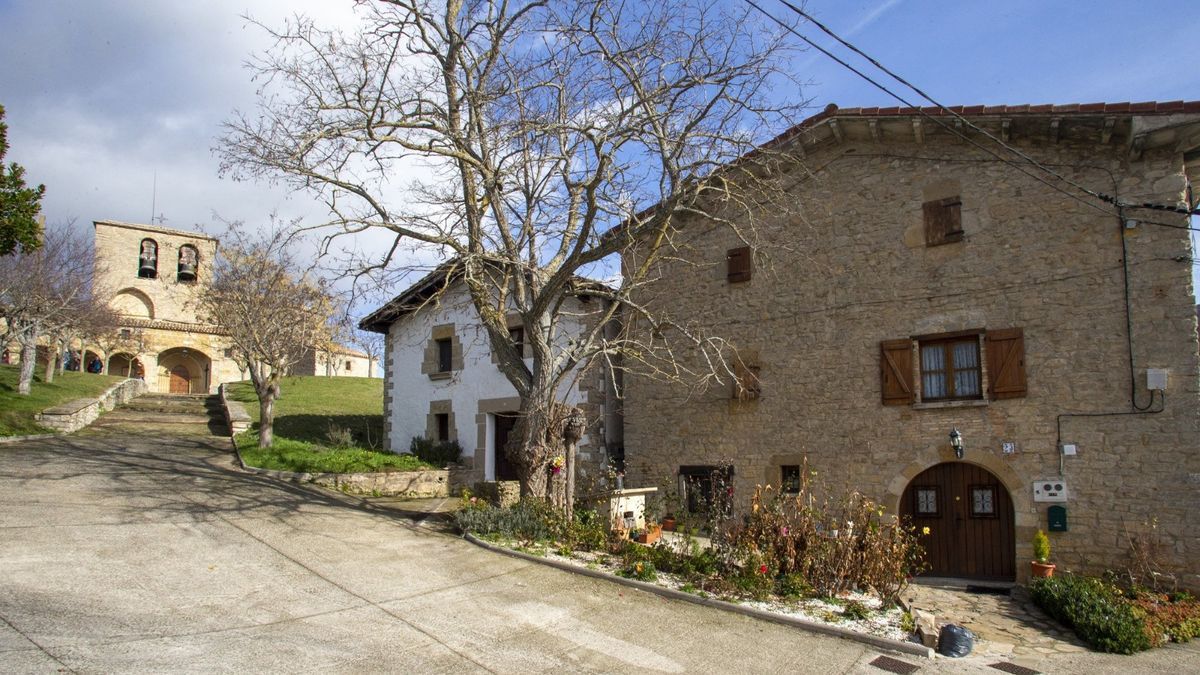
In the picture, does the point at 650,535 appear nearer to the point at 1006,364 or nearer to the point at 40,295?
the point at 1006,364

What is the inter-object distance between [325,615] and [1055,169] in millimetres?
11622

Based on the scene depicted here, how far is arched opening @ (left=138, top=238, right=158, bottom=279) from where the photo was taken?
4050cm

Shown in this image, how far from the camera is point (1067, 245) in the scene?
11180 millimetres

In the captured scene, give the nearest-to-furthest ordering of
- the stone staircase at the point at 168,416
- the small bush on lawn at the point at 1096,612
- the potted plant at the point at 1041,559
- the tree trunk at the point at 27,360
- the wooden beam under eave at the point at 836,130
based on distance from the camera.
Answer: the small bush on lawn at the point at 1096,612 < the potted plant at the point at 1041,559 < the wooden beam under eave at the point at 836,130 < the stone staircase at the point at 168,416 < the tree trunk at the point at 27,360

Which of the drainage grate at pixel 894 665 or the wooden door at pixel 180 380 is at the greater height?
the wooden door at pixel 180 380

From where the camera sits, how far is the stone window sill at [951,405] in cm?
1158

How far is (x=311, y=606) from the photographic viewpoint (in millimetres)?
7066

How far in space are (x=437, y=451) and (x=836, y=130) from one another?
1120 centimetres

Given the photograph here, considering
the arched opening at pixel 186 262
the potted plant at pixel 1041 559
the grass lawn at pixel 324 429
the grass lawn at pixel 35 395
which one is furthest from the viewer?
the arched opening at pixel 186 262

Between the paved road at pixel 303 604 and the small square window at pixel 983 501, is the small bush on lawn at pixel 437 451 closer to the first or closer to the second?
the paved road at pixel 303 604

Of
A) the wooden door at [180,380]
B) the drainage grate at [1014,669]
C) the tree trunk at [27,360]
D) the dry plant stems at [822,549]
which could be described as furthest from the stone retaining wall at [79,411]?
the drainage grate at [1014,669]

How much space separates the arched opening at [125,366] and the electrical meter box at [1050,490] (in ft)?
128

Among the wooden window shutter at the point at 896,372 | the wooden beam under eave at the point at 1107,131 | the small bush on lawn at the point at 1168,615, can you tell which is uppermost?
the wooden beam under eave at the point at 1107,131

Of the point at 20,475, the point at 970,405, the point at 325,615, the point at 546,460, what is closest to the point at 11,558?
the point at 325,615
